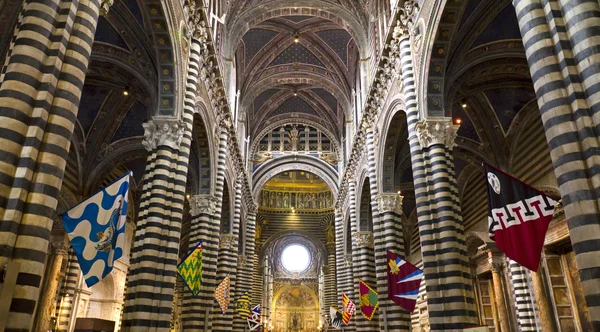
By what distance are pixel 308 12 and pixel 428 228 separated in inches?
649

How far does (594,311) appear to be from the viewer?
5.23 metres

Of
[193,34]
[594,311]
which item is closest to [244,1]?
[193,34]

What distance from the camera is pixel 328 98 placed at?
Result: 34.0 m

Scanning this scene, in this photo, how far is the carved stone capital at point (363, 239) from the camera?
2422cm

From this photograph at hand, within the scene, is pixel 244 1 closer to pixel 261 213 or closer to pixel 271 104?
pixel 271 104

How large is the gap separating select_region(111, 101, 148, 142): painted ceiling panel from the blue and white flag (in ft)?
41.8

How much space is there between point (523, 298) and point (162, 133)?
52.4 feet

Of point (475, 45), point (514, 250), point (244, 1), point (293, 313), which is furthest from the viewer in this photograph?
point (293, 313)

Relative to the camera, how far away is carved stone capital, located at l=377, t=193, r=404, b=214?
1781 centimetres

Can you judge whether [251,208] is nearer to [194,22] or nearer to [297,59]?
[297,59]

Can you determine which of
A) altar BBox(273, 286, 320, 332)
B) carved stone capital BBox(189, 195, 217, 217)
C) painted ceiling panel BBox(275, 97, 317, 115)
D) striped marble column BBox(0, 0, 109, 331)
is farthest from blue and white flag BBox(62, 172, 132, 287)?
altar BBox(273, 286, 320, 332)

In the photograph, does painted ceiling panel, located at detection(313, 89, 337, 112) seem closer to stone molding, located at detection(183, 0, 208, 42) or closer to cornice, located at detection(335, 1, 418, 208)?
cornice, located at detection(335, 1, 418, 208)

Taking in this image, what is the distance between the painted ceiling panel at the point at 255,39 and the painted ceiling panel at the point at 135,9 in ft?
45.7

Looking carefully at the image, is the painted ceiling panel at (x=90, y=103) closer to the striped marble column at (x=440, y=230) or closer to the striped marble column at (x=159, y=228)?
the striped marble column at (x=159, y=228)
